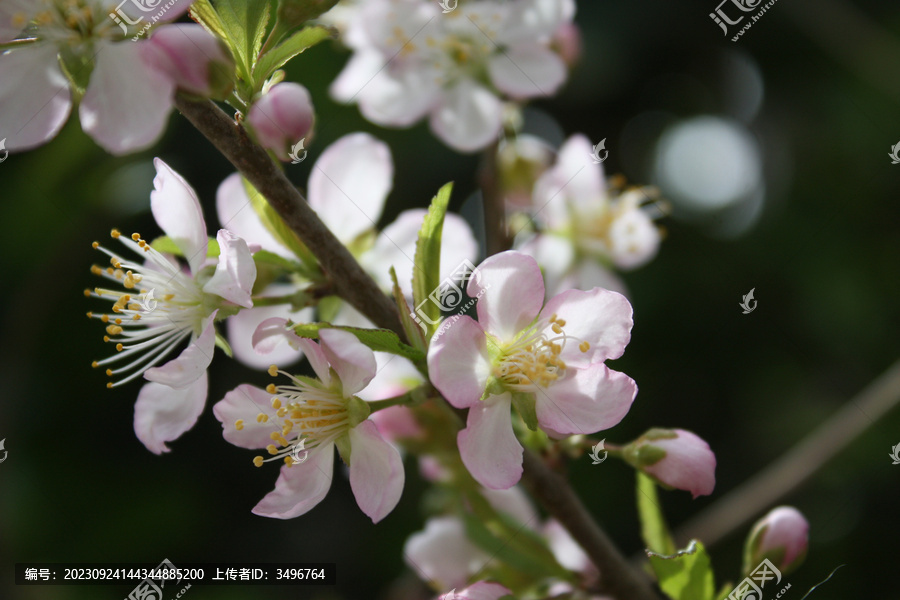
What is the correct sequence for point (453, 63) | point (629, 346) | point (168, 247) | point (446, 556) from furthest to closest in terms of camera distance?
point (629, 346), point (453, 63), point (446, 556), point (168, 247)

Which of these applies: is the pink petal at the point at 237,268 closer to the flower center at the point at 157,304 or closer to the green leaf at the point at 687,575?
the flower center at the point at 157,304

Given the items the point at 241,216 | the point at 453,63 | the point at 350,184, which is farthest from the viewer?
the point at 453,63

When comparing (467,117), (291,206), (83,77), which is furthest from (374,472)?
(467,117)

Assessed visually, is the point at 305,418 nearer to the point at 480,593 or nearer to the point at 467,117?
the point at 480,593

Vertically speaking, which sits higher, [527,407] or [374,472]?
[527,407]

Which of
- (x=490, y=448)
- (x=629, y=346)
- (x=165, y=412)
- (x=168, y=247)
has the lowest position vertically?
(x=629, y=346)

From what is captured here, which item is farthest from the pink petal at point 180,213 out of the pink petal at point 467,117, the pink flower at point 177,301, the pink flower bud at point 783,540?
the pink flower bud at point 783,540
